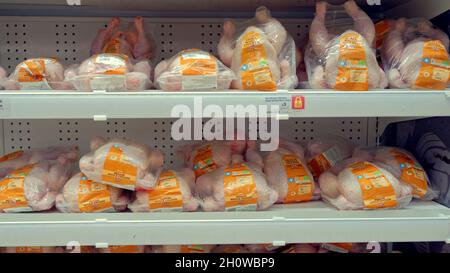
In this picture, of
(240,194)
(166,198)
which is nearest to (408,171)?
(240,194)

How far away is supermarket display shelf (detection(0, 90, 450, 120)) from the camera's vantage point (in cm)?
86

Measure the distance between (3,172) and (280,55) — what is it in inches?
36.5

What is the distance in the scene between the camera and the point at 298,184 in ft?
3.52

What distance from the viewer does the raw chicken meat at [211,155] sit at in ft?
3.69

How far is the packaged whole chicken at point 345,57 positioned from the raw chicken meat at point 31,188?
0.80m

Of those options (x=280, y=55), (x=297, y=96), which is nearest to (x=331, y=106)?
(x=297, y=96)

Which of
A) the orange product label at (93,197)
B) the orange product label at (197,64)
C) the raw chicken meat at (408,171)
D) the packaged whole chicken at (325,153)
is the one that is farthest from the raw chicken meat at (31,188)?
the raw chicken meat at (408,171)

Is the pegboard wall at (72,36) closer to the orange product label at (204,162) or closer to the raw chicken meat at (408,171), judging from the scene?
the orange product label at (204,162)

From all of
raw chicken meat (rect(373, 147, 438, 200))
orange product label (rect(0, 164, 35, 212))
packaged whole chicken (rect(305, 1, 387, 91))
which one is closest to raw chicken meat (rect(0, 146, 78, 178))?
orange product label (rect(0, 164, 35, 212))

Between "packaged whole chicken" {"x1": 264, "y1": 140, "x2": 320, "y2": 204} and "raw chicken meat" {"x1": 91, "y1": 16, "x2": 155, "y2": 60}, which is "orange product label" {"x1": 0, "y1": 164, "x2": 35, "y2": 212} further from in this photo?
"packaged whole chicken" {"x1": 264, "y1": 140, "x2": 320, "y2": 204}

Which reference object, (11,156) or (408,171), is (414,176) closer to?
(408,171)

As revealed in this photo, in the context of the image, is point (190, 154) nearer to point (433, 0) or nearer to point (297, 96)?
point (297, 96)

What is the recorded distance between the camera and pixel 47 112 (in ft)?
2.84
